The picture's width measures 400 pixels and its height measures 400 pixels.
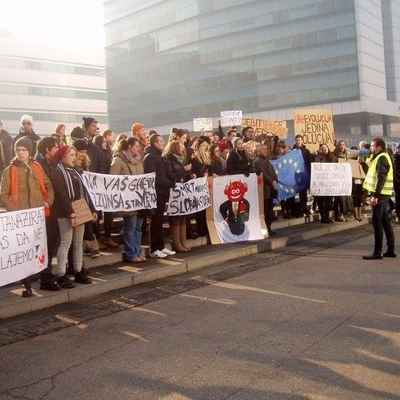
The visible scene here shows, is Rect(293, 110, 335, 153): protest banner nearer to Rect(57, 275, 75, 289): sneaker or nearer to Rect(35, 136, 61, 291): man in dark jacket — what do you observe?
Rect(35, 136, 61, 291): man in dark jacket

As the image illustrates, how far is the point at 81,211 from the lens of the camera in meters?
8.10

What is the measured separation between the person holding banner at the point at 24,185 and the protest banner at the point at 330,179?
28.5 ft

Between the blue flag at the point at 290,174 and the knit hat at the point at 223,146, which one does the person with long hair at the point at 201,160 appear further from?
the blue flag at the point at 290,174

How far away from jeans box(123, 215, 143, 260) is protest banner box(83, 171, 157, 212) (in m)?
0.20

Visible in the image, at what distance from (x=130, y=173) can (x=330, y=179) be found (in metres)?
6.86

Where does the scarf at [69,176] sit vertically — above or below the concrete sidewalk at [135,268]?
above

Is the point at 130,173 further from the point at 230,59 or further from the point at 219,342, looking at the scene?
the point at 230,59

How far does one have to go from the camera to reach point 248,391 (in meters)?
4.38

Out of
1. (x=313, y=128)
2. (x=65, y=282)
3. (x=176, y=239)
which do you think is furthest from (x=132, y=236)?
(x=313, y=128)

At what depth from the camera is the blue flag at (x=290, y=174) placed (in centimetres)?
1459

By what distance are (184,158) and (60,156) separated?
142 inches

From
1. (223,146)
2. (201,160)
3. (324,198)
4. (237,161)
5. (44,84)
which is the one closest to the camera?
(201,160)

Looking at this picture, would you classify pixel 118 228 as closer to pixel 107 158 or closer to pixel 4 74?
pixel 107 158

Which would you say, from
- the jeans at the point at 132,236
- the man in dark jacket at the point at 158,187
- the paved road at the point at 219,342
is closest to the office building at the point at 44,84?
the man in dark jacket at the point at 158,187
